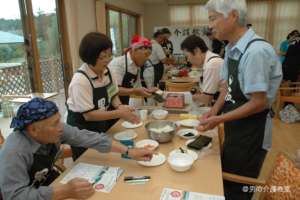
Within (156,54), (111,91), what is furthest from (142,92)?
(156,54)

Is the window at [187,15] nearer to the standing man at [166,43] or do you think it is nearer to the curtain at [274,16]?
the curtain at [274,16]

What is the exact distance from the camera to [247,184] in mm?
1324

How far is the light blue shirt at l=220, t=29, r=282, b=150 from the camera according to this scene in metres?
1.16

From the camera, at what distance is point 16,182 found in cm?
92

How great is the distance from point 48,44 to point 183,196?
2788 millimetres

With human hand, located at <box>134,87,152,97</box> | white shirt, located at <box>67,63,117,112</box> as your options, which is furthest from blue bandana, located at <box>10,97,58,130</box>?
human hand, located at <box>134,87,152,97</box>

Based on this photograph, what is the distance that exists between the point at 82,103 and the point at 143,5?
22.2 feet

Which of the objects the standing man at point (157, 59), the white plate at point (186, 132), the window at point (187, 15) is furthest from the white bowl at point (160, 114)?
the window at point (187, 15)

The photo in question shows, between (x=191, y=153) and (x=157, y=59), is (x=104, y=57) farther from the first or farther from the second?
(x=157, y=59)

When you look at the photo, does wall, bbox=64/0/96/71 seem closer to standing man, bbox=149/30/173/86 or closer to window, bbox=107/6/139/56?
window, bbox=107/6/139/56

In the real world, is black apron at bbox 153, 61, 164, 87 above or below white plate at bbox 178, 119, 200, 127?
above

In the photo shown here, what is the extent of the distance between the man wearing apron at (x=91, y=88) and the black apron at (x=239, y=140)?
632mm

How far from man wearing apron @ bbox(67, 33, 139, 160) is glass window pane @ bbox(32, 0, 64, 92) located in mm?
1631

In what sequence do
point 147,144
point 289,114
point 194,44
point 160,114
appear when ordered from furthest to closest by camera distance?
point 289,114, point 194,44, point 160,114, point 147,144
